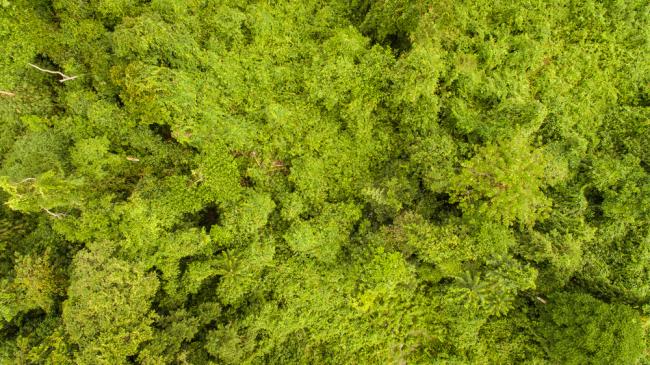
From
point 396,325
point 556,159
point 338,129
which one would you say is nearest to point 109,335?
point 396,325

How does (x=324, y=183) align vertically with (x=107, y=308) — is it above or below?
above

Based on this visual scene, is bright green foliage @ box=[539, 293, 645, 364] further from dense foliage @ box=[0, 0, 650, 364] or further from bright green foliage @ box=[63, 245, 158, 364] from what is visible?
bright green foliage @ box=[63, 245, 158, 364]

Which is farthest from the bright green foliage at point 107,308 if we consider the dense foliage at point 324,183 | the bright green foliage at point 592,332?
the bright green foliage at point 592,332

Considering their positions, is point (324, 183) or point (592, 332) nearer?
point (592, 332)

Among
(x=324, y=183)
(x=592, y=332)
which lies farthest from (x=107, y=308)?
(x=592, y=332)

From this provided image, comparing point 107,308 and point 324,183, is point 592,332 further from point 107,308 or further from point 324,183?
point 107,308

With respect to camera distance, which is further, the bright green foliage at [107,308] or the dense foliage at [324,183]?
the dense foliage at [324,183]

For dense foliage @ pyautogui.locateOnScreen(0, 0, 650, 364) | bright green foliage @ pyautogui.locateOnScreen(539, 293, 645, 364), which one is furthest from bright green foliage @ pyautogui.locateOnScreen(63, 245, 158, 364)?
bright green foliage @ pyautogui.locateOnScreen(539, 293, 645, 364)

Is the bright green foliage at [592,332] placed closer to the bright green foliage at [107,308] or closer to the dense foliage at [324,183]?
the dense foliage at [324,183]

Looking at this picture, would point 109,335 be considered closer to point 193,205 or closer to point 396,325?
point 193,205
